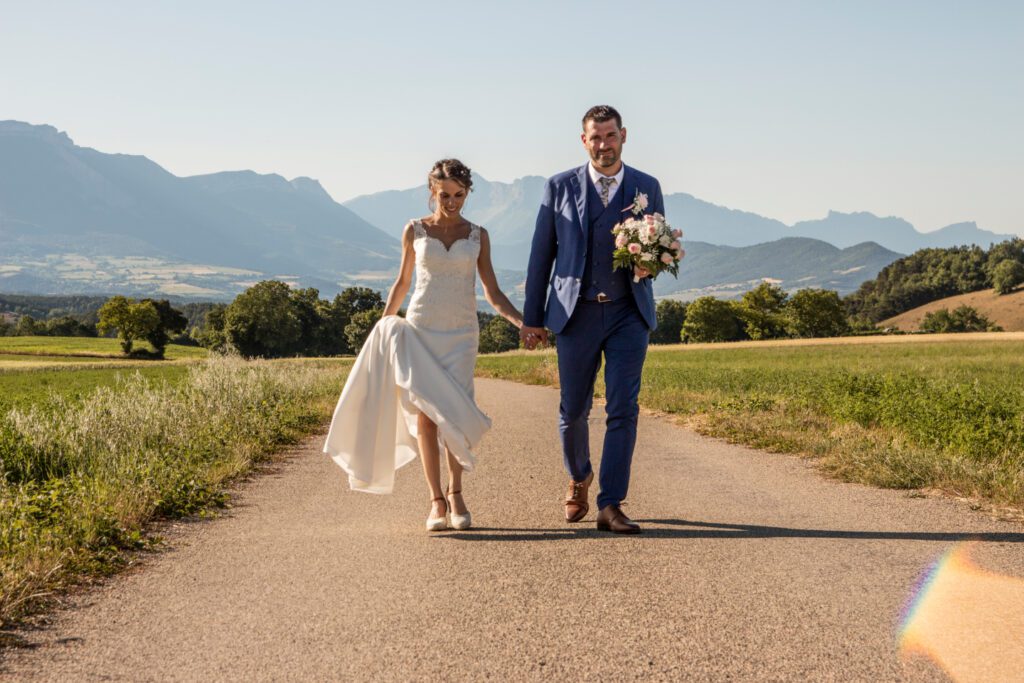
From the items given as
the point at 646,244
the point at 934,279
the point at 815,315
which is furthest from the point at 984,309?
the point at 646,244

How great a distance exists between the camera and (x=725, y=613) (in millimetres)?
4371

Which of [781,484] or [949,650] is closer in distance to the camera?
[949,650]

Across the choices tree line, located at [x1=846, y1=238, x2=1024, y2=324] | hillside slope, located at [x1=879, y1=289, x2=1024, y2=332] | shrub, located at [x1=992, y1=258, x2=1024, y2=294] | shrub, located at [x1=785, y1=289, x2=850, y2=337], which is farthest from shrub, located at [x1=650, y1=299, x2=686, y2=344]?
shrub, located at [x1=992, y1=258, x2=1024, y2=294]

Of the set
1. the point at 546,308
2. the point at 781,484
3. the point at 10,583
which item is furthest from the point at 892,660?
the point at 781,484

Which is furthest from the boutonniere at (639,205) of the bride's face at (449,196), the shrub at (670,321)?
the shrub at (670,321)

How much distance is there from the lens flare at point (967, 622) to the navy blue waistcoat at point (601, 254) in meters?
2.56

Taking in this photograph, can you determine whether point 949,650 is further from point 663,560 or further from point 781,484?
point 781,484

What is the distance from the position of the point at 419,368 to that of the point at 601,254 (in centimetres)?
145

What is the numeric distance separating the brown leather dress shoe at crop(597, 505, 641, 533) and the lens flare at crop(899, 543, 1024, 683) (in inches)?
69.6

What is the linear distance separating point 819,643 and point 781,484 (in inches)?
175

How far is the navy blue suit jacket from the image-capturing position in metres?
6.44

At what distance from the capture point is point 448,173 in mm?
6520

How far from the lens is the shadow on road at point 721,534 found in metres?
5.98

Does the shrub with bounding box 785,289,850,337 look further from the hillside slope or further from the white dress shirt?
the white dress shirt
